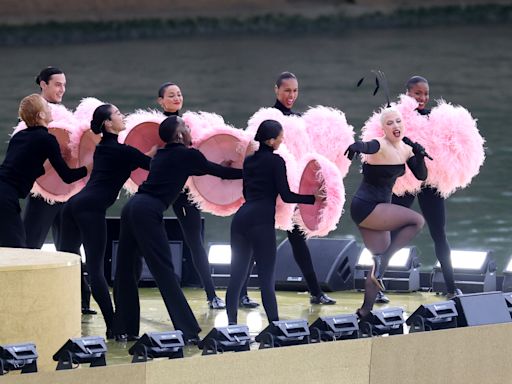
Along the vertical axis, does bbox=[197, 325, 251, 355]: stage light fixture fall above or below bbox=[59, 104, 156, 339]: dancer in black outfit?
below

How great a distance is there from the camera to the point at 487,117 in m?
23.7

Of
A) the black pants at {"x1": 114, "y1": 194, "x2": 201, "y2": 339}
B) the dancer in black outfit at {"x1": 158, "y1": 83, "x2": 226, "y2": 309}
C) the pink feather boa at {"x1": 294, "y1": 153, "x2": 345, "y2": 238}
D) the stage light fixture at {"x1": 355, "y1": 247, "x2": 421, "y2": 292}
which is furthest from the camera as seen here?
the stage light fixture at {"x1": 355, "y1": 247, "x2": 421, "y2": 292}

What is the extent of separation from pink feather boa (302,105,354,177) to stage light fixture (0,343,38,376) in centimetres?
310

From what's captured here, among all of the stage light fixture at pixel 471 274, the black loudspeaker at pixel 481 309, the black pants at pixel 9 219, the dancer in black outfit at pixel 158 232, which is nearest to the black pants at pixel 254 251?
the dancer in black outfit at pixel 158 232

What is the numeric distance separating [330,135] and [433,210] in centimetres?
78

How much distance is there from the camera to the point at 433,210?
1009 centimetres

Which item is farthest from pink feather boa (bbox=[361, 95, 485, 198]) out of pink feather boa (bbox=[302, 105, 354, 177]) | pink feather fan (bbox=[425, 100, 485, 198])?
pink feather boa (bbox=[302, 105, 354, 177])

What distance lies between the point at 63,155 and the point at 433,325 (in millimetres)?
2568

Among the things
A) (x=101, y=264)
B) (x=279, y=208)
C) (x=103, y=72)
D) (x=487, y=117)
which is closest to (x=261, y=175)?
(x=279, y=208)

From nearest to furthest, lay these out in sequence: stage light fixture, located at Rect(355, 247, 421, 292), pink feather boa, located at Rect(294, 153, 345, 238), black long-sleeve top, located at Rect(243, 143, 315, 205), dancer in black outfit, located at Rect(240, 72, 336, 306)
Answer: black long-sleeve top, located at Rect(243, 143, 315, 205) → pink feather boa, located at Rect(294, 153, 345, 238) → dancer in black outfit, located at Rect(240, 72, 336, 306) → stage light fixture, located at Rect(355, 247, 421, 292)

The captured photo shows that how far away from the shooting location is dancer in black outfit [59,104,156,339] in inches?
354

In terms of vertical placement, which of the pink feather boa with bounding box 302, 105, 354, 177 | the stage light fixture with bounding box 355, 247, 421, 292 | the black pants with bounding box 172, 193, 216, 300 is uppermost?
the pink feather boa with bounding box 302, 105, 354, 177

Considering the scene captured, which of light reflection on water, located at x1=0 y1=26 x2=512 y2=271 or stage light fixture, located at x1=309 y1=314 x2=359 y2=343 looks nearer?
stage light fixture, located at x1=309 y1=314 x2=359 y2=343

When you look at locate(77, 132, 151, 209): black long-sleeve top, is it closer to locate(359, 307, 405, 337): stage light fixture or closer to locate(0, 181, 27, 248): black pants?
locate(0, 181, 27, 248): black pants
